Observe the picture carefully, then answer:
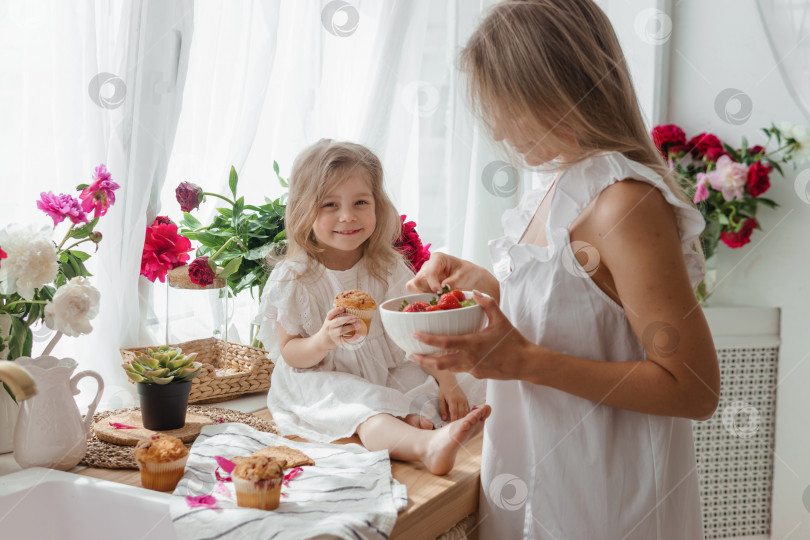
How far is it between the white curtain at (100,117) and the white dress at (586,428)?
2.79 ft

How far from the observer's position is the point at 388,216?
5.71 feet

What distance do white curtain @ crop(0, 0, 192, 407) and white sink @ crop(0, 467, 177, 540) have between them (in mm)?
340

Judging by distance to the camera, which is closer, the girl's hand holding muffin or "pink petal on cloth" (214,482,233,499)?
"pink petal on cloth" (214,482,233,499)

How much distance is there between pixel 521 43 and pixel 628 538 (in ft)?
2.45

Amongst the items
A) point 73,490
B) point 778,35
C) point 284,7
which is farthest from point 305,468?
point 778,35

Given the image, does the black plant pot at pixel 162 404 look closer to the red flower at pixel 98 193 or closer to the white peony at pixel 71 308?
the white peony at pixel 71 308

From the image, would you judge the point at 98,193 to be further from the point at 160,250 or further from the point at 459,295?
the point at 459,295

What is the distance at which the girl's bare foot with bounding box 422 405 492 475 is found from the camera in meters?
1.20

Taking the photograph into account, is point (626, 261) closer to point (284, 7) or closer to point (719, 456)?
point (284, 7)

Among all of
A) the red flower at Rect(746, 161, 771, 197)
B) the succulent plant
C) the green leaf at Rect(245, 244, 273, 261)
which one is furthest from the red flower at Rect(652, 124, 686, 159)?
the succulent plant

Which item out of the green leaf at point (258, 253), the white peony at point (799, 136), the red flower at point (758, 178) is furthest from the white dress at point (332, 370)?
the white peony at point (799, 136)

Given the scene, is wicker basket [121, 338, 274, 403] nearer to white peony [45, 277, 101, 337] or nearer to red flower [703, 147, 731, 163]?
white peony [45, 277, 101, 337]

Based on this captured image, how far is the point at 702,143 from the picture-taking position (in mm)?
2607

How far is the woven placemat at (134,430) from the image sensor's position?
137 centimetres
